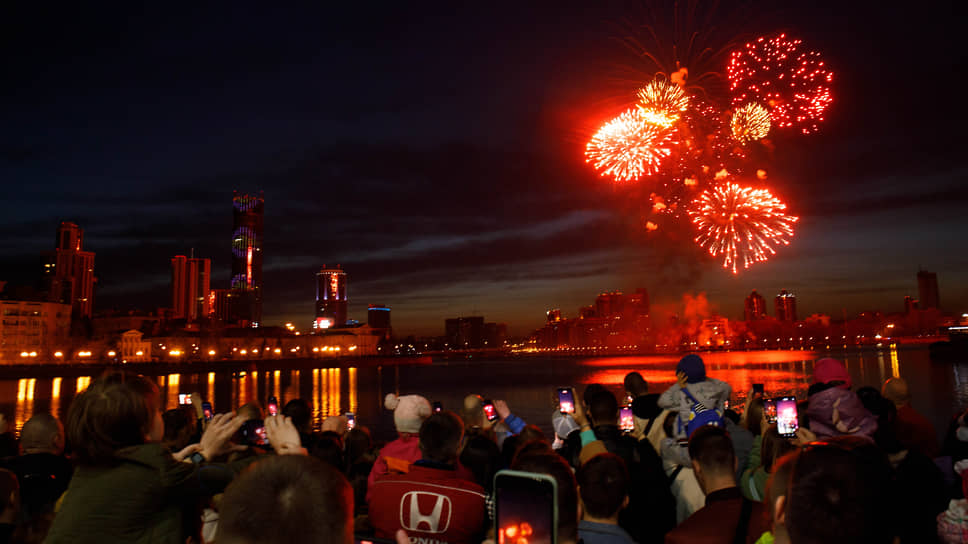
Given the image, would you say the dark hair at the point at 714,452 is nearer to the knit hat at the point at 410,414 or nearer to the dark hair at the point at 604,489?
the dark hair at the point at 604,489

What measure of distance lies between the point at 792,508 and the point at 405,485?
2422mm

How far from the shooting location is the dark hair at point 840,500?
6.85ft

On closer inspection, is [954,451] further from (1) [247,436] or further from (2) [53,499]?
(1) [247,436]

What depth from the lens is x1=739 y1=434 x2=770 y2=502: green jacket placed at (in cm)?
493

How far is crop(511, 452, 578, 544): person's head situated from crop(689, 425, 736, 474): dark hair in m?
1.22

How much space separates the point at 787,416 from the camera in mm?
6492

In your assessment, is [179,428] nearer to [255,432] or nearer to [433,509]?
[255,432]

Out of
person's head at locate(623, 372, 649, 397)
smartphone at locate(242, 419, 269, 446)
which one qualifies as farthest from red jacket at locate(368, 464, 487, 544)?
smartphone at locate(242, 419, 269, 446)

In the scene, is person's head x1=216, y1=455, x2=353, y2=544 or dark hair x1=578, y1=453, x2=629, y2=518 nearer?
person's head x1=216, y1=455, x2=353, y2=544

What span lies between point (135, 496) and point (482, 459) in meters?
3.19

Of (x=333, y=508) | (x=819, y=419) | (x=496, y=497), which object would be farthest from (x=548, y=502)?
(x=819, y=419)

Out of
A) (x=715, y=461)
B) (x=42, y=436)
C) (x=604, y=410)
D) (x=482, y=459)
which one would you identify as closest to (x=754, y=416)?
(x=604, y=410)

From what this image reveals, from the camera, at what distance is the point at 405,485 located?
3842 mm

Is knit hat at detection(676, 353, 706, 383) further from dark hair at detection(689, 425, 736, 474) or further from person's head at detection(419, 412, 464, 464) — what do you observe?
person's head at detection(419, 412, 464, 464)
